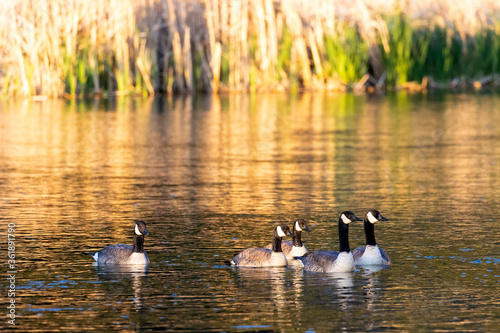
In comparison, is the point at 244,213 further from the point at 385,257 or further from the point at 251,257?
the point at 385,257

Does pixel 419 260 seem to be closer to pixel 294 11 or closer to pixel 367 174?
pixel 367 174

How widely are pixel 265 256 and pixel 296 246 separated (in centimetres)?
66

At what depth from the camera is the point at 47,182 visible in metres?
15.6

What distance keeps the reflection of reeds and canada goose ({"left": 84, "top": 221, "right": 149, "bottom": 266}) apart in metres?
23.3

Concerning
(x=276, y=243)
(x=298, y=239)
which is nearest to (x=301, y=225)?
(x=298, y=239)

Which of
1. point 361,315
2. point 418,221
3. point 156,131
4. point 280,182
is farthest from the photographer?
point 156,131

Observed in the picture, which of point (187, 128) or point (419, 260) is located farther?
point (187, 128)

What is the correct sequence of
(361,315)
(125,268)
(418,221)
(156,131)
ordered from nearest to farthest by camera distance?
(361,315)
(125,268)
(418,221)
(156,131)

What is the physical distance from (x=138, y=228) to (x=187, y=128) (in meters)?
14.2

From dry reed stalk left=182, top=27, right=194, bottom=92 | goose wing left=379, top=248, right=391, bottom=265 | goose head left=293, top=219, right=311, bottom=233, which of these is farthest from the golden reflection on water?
dry reed stalk left=182, top=27, right=194, bottom=92

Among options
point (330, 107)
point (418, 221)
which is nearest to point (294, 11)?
point (330, 107)

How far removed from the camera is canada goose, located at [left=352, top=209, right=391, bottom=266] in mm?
9742

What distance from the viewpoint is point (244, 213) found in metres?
12.7

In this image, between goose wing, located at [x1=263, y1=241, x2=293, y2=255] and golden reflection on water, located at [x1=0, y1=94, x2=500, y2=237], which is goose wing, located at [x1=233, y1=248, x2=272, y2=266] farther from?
golden reflection on water, located at [x1=0, y1=94, x2=500, y2=237]
